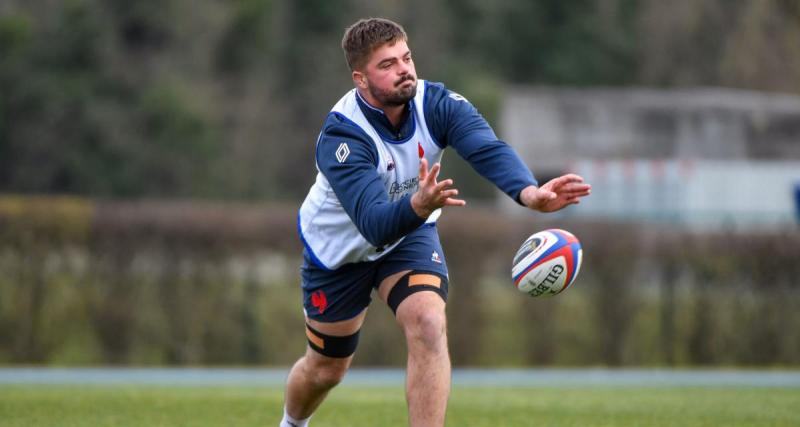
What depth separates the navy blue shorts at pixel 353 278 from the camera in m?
7.09

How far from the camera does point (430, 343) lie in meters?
6.51

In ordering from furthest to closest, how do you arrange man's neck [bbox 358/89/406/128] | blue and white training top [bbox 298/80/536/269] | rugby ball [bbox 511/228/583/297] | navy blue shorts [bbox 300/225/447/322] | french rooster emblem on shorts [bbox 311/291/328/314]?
1. french rooster emblem on shorts [bbox 311/291/328/314]
2. navy blue shorts [bbox 300/225/447/322]
3. man's neck [bbox 358/89/406/128]
4. rugby ball [bbox 511/228/583/297]
5. blue and white training top [bbox 298/80/536/269]

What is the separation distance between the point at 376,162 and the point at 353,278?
2.41 feet

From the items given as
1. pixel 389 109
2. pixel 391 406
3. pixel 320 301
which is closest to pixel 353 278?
pixel 320 301

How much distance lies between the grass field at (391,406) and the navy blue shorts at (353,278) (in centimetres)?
219

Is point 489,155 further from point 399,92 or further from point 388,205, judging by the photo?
point 388,205

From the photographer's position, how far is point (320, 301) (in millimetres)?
7289

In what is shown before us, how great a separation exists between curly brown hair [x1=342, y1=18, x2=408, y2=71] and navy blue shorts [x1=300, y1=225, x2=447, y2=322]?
0.99m

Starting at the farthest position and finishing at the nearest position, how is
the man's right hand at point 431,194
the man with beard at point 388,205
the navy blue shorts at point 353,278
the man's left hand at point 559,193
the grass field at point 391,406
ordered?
the grass field at point 391,406 < the navy blue shorts at point 353,278 < the man with beard at point 388,205 < the man's left hand at point 559,193 < the man's right hand at point 431,194

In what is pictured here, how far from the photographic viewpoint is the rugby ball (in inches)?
263

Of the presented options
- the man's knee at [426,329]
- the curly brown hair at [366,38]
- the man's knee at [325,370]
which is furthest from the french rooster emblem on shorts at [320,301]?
the curly brown hair at [366,38]

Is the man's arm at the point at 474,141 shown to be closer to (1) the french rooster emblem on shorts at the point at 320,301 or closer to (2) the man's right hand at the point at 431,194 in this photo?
(2) the man's right hand at the point at 431,194

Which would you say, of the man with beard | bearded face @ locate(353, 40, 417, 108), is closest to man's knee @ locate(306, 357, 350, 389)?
the man with beard

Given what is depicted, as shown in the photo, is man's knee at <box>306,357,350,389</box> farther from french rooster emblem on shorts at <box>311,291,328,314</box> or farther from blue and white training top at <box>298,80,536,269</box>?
blue and white training top at <box>298,80,536,269</box>
